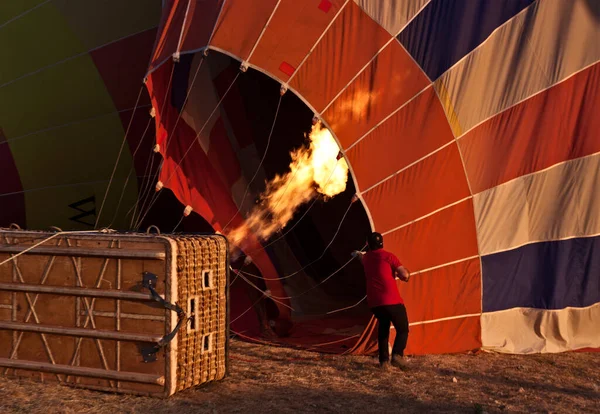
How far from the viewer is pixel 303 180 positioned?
813 centimetres

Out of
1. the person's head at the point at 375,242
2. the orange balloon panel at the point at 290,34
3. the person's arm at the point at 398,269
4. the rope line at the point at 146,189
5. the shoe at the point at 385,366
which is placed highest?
the orange balloon panel at the point at 290,34

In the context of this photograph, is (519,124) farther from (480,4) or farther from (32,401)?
(32,401)

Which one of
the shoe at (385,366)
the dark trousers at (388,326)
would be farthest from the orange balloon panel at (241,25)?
the shoe at (385,366)

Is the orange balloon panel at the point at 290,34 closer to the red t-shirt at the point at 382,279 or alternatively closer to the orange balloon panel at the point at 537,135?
the orange balloon panel at the point at 537,135

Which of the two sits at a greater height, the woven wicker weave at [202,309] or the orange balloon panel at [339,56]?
the orange balloon panel at [339,56]

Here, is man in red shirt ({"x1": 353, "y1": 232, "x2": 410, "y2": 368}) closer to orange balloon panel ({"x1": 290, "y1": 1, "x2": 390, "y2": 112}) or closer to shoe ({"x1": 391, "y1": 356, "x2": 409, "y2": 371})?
shoe ({"x1": 391, "y1": 356, "x2": 409, "y2": 371})

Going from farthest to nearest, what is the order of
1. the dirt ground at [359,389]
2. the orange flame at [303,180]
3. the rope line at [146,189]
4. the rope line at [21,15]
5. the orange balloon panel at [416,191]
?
the rope line at [21,15]
the rope line at [146,189]
the orange flame at [303,180]
the orange balloon panel at [416,191]
the dirt ground at [359,389]

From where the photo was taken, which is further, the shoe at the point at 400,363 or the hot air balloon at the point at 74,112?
the hot air balloon at the point at 74,112

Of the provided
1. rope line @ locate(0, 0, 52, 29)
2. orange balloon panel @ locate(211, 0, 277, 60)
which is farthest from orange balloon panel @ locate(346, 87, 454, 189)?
rope line @ locate(0, 0, 52, 29)

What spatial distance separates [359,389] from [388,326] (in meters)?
0.74

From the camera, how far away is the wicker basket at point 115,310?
4.93 metres

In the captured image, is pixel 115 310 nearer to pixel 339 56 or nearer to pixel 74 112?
pixel 339 56

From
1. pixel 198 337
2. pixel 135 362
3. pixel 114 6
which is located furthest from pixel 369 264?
pixel 114 6

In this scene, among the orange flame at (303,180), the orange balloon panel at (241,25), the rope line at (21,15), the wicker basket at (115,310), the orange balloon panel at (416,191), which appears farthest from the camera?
the rope line at (21,15)
